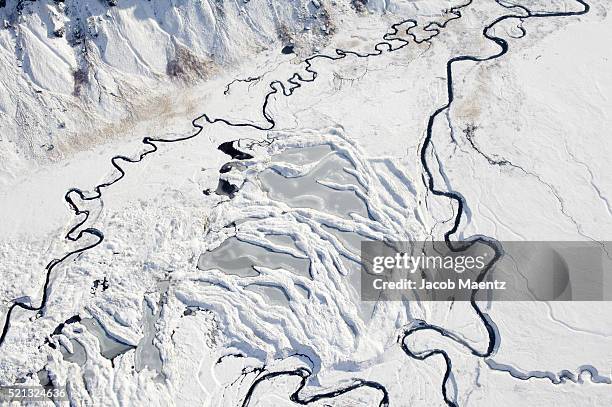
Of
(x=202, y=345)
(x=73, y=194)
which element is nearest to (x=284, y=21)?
(x=73, y=194)
